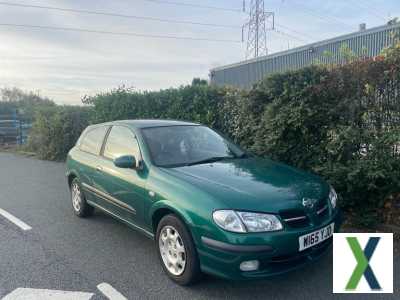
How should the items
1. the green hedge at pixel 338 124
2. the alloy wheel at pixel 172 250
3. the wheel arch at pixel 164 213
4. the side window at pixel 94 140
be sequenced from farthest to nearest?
1. the side window at pixel 94 140
2. the green hedge at pixel 338 124
3. the alloy wheel at pixel 172 250
4. the wheel arch at pixel 164 213

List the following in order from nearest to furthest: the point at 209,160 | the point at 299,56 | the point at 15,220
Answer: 1. the point at 209,160
2. the point at 15,220
3. the point at 299,56

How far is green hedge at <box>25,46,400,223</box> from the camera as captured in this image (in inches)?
178

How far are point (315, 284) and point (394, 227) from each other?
1806 mm

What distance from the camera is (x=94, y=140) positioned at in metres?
5.05

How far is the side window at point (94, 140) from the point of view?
4.86 meters

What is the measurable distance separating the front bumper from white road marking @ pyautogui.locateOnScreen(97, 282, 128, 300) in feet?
2.67

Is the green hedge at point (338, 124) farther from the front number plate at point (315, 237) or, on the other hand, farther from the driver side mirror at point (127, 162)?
the driver side mirror at point (127, 162)

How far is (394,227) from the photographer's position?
4.32 metres

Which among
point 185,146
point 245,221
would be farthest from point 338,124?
point 245,221

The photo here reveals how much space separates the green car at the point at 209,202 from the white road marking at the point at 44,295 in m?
0.82

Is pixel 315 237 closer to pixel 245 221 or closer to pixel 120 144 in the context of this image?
pixel 245 221

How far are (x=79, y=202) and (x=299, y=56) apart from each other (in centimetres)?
1751

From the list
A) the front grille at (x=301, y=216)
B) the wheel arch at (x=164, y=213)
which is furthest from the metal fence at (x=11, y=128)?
the front grille at (x=301, y=216)

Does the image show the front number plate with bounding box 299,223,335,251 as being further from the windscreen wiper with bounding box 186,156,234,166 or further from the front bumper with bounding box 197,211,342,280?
the windscreen wiper with bounding box 186,156,234,166
